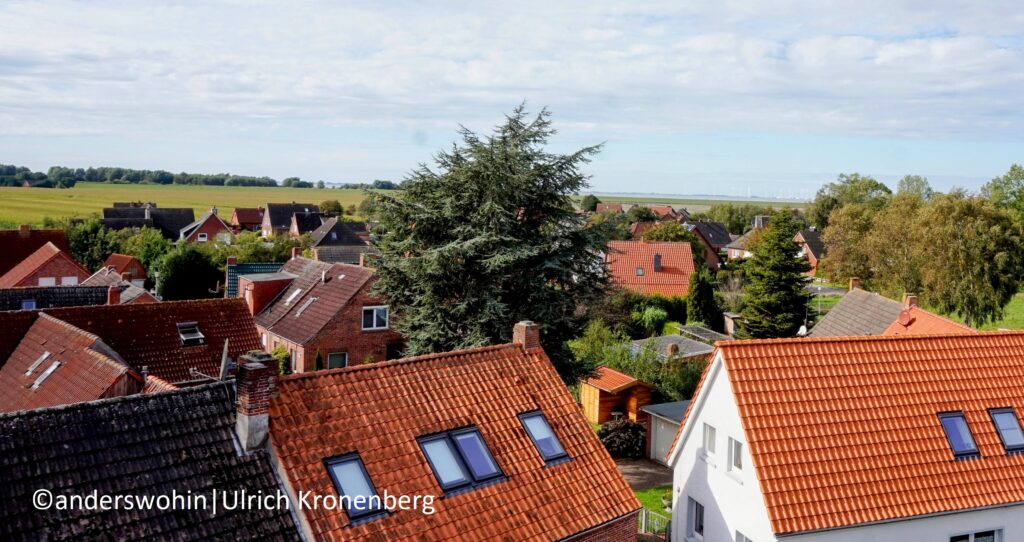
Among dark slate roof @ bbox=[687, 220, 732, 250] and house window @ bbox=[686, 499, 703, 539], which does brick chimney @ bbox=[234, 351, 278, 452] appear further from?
dark slate roof @ bbox=[687, 220, 732, 250]

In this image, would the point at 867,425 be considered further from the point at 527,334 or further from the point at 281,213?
the point at 281,213

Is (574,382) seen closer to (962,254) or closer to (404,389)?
(404,389)

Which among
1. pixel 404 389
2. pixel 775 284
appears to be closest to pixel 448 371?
pixel 404 389

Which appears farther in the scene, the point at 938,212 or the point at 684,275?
the point at 684,275

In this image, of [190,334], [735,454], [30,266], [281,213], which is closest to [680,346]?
[735,454]

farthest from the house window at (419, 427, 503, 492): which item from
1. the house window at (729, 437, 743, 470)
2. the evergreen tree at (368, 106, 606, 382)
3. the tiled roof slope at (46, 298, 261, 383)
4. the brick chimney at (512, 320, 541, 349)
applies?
the tiled roof slope at (46, 298, 261, 383)

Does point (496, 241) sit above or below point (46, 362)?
above
